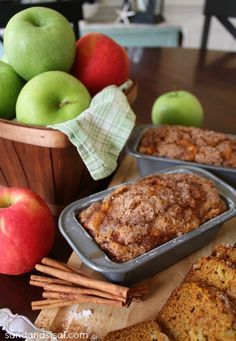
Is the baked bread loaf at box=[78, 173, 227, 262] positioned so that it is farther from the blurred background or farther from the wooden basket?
the blurred background

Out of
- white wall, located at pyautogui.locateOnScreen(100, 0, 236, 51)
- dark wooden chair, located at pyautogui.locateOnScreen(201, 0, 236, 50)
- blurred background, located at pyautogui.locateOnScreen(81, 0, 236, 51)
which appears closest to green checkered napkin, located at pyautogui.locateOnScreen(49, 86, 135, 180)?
dark wooden chair, located at pyautogui.locateOnScreen(201, 0, 236, 50)

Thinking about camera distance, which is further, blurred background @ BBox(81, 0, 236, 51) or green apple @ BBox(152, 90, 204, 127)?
blurred background @ BBox(81, 0, 236, 51)

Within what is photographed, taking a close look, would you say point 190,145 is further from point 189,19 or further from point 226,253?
point 189,19

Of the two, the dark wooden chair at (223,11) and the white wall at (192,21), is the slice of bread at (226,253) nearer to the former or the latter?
the dark wooden chair at (223,11)

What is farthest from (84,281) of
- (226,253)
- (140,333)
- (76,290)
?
(226,253)

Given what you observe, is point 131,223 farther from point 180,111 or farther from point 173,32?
point 173,32

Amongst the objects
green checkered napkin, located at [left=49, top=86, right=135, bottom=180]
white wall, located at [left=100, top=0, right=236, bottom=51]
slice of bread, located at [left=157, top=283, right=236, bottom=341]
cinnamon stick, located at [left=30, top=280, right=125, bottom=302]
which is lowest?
white wall, located at [left=100, top=0, right=236, bottom=51]
